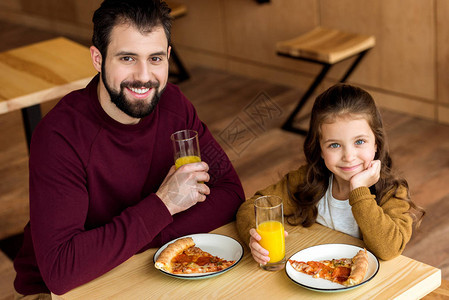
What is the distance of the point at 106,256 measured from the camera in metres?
1.62

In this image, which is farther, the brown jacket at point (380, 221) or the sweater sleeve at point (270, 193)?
the sweater sleeve at point (270, 193)

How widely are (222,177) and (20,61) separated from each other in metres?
1.65

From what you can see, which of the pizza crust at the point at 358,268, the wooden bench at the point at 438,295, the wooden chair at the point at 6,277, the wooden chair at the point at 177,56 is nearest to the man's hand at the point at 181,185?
the pizza crust at the point at 358,268

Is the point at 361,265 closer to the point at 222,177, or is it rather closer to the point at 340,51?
the point at 222,177

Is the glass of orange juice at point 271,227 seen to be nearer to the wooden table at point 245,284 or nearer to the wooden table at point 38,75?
the wooden table at point 245,284

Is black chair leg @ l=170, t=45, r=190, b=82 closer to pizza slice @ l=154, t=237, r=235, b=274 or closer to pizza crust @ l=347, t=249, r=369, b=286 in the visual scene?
pizza slice @ l=154, t=237, r=235, b=274

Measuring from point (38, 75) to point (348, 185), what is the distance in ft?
5.53

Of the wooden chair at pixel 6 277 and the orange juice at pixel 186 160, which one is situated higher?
the orange juice at pixel 186 160

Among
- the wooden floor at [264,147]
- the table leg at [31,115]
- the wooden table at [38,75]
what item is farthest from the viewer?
the wooden floor at [264,147]

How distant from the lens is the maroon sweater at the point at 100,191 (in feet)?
5.34

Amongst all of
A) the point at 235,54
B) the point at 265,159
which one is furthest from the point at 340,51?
the point at 235,54

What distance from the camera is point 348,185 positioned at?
6.06 ft

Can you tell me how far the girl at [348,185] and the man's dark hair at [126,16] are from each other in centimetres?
49

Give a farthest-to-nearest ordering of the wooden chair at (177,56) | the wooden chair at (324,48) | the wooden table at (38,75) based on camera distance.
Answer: the wooden chair at (177,56) < the wooden chair at (324,48) < the wooden table at (38,75)
